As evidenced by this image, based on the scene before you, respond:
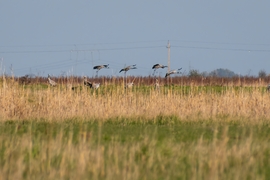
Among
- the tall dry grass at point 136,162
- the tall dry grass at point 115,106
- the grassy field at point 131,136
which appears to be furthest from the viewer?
the tall dry grass at point 115,106

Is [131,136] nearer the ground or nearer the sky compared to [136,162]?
nearer the sky

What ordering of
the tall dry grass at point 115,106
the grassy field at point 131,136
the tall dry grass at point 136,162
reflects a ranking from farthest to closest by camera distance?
the tall dry grass at point 115,106 → the grassy field at point 131,136 → the tall dry grass at point 136,162

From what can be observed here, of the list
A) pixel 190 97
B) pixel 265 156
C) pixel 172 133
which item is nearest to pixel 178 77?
pixel 190 97

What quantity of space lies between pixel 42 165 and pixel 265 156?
320cm

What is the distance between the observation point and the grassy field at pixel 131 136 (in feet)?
22.9

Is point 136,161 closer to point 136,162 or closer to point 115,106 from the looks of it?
point 136,162

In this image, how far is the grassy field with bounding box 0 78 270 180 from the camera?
22.9ft

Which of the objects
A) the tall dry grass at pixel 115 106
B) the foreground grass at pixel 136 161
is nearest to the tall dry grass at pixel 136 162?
the foreground grass at pixel 136 161

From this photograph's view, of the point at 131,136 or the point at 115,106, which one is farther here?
the point at 115,106

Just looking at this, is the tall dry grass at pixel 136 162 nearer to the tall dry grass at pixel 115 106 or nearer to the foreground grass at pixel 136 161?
the foreground grass at pixel 136 161

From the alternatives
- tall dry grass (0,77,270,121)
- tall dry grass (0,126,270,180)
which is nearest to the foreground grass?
tall dry grass (0,126,270,180)

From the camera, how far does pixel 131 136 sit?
34.8ft

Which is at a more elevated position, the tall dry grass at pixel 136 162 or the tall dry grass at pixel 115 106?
the tall dry grass at pixel 115 106

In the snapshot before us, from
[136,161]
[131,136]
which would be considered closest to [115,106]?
[131,136]
